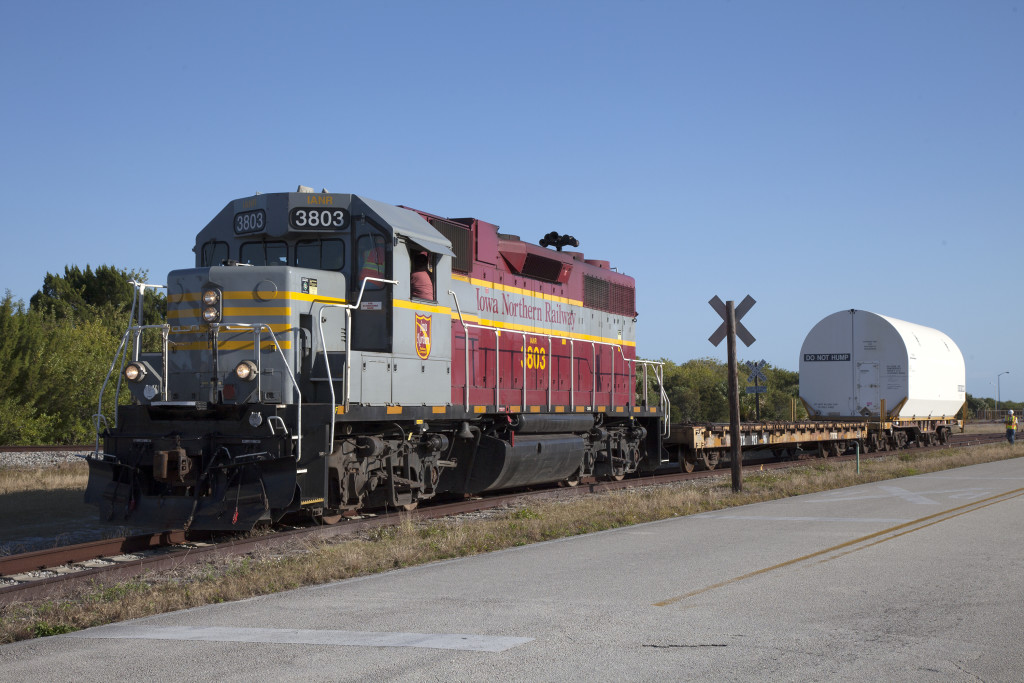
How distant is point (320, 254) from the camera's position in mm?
11453

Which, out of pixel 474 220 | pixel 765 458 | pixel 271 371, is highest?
pixel 474 220

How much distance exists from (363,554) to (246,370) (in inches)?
103

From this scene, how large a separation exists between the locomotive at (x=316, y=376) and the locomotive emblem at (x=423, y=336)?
0.03m

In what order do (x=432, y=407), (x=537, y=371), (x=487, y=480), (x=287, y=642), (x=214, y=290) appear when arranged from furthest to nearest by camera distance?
1. (x=537, y=371)
2. (x=487, y=480)
3. (x=432, y=407)
4. (x=214, y=290)
5. (x=287, y=642)

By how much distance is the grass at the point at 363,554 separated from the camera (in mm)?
6957

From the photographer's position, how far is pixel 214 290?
10.4 m

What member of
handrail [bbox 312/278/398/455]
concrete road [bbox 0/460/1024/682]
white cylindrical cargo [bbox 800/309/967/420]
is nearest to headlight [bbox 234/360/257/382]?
handrail [bbox 312/278/398/455]

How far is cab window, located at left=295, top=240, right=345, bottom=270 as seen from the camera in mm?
11422

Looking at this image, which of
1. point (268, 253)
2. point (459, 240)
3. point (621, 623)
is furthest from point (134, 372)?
point (621, 623)

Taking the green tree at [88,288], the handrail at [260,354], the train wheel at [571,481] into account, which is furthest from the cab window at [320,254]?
the green tree at [88,288]

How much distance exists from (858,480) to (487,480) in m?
8.35

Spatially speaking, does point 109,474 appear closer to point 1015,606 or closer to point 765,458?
point 1015,606

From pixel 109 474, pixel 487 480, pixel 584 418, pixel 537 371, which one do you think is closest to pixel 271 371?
pixel 109 474

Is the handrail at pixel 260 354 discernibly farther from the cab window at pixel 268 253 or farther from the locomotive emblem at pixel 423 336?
the locomotive emblem at pixel 423 336
